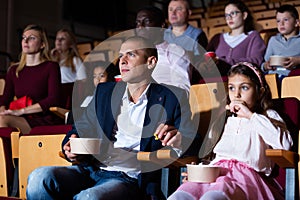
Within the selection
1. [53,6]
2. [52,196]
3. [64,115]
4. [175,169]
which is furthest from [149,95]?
[53,6]

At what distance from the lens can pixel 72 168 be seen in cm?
117

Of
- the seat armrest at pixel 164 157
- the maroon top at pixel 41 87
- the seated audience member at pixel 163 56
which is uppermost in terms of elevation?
the seated audience member at pixel 163 56

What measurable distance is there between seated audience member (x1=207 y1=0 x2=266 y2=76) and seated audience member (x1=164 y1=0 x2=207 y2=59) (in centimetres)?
8

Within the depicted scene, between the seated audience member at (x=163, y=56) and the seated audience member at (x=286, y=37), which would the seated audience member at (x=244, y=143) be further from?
the seated audience member at (x=286, y=37)

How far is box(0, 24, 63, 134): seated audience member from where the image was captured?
1.81 metres

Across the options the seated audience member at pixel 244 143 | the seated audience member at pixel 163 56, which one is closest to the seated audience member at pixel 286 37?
the seated audience member at pixel 163 56

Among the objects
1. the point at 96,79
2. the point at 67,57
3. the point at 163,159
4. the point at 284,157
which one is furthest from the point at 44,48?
the point at 284,157

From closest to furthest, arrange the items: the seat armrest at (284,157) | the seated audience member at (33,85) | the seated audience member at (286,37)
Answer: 1. the seat armrest at (284,157)
2. the seated audience member at (33,85)
3. the seated audience member at (286,37)

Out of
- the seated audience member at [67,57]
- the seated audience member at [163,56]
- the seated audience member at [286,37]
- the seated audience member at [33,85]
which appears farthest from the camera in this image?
the seated audience member at [67,57]

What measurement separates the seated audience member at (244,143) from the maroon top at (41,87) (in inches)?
29.6

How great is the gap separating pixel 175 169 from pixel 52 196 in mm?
280

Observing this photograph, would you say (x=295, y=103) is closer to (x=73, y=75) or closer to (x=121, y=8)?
(x=73, y=75)

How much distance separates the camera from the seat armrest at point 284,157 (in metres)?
0.98

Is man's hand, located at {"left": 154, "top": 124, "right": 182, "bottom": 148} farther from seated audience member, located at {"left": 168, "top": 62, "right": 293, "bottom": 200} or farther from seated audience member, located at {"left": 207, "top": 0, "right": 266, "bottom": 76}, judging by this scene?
seated audience member, located at {"left": 207, "top": 0, "right": 266, "bottom": 76}
